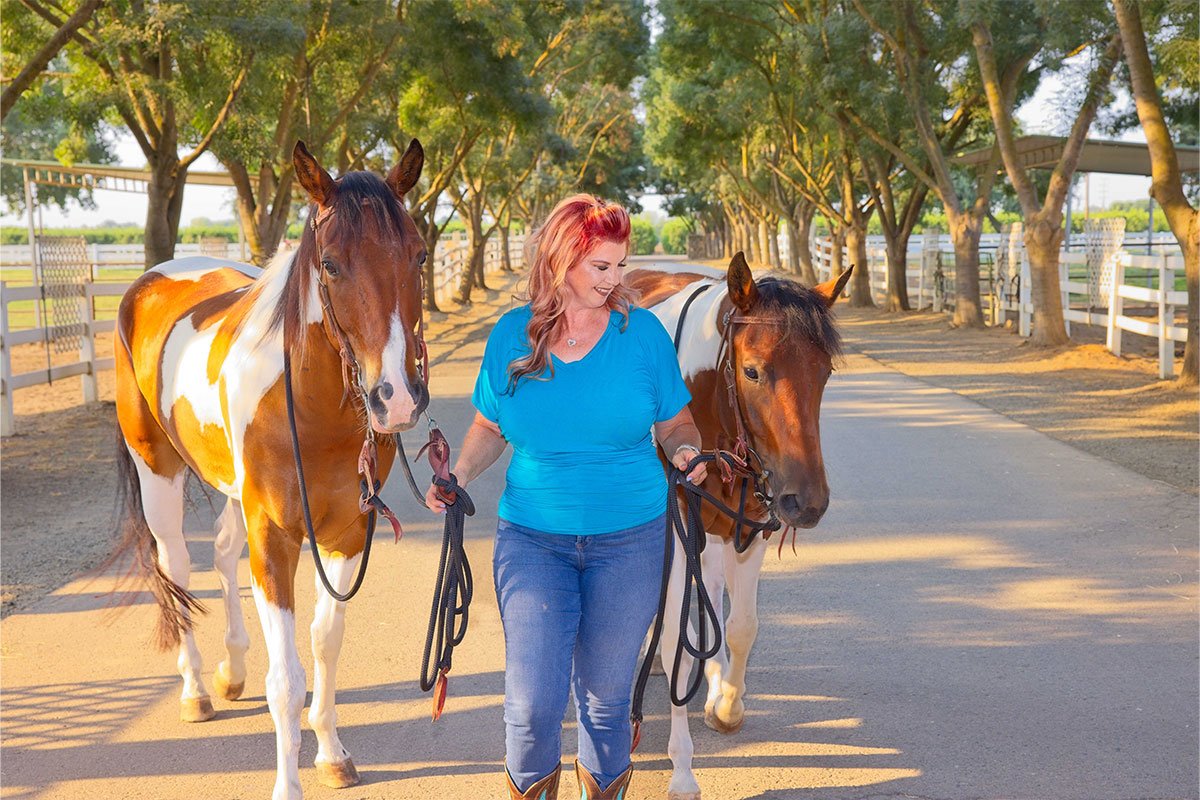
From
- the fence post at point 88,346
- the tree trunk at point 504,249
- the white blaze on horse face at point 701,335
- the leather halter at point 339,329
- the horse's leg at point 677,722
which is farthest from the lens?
the tree trunk at point 504,249

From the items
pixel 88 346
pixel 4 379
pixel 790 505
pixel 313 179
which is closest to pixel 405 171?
pixel 313 179

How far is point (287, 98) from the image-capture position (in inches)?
587

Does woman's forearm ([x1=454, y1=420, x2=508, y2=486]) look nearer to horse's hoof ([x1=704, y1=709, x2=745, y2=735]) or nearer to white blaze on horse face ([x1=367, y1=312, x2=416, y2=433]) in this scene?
white blaze on horse face ([x1=367, y1=312, x2=416, y2=433])

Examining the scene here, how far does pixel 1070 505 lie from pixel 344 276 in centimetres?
617

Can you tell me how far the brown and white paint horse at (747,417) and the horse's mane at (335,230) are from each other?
98cm

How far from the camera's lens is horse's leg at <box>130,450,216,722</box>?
4.32 m

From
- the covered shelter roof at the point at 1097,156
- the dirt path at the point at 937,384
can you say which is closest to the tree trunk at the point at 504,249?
the covered shelter roof at the point at 1097,156

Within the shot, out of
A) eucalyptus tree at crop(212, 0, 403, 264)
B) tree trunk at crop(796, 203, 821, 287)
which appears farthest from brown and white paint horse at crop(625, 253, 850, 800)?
tree trunk at crop(796, 203, 821, 287)

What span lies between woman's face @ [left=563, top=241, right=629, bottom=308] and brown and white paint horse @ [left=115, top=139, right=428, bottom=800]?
1.79 feet

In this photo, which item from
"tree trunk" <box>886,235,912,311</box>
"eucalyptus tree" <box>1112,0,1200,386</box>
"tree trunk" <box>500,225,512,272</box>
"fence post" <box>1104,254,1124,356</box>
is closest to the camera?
"eucalyptus tree" <box>1112,0,1200,386</box>

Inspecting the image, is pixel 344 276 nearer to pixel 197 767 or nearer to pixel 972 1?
pixel 197 767

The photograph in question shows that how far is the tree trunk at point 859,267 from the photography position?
25281 millimetres

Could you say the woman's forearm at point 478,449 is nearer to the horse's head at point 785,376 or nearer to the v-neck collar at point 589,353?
the v-neck collar at point 589,353

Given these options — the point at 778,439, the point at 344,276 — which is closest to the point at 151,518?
the point at 344,276
